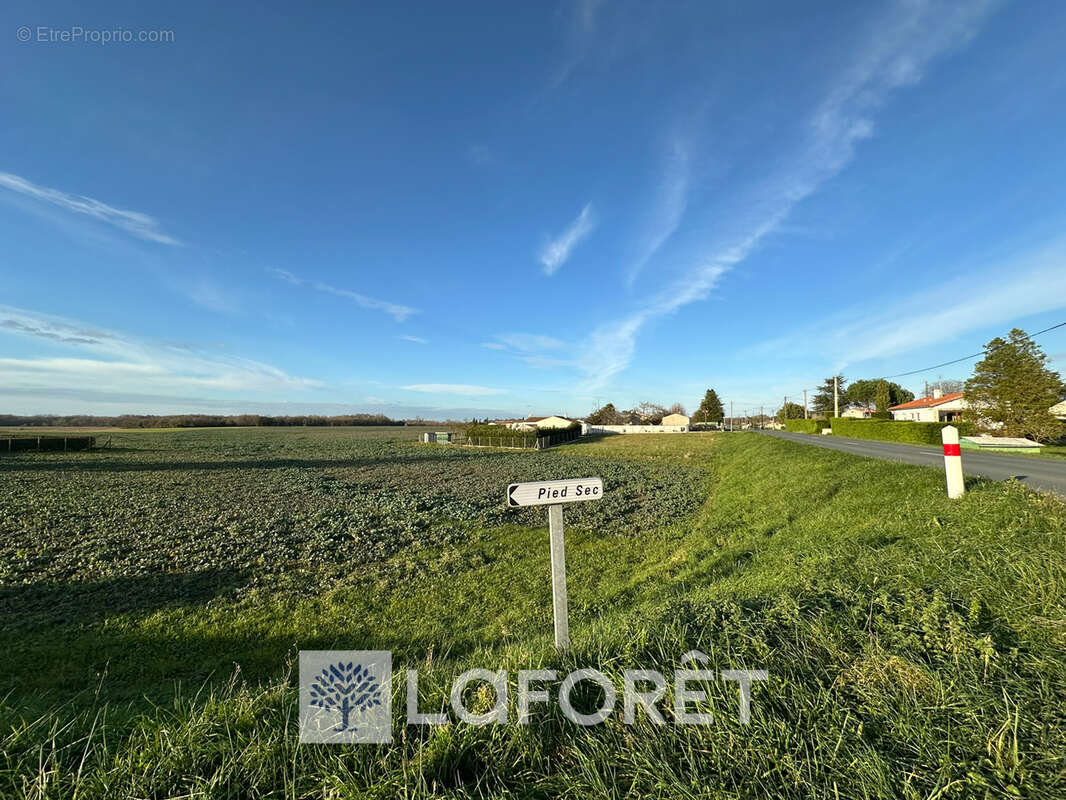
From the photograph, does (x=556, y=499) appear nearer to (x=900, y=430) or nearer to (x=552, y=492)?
(x=552, y=492)

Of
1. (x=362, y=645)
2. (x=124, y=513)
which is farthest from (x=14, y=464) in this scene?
(x=362, y=645)

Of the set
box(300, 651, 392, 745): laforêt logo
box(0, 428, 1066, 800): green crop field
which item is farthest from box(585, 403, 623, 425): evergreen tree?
box(300, 651, 392, 745): laforêt logo

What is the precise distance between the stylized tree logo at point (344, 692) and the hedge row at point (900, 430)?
104ft

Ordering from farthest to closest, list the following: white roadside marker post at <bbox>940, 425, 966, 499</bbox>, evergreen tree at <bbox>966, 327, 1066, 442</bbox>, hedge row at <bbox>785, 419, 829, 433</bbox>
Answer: hedge row at <bbox>785, 419, 829, 433</bbox>, evergreen tree at <bbox>966, 327, 1066, 442</bbox>, white roadside marker post at <bbox>940, 425, 966, 499</bbox>

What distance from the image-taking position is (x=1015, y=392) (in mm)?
26422

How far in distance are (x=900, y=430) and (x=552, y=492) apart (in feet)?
135

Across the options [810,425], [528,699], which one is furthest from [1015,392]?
[528,699]

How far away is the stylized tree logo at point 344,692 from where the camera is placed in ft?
8.46

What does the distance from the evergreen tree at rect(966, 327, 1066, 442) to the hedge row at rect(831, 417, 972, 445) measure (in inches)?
87.9

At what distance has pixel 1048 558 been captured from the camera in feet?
12.4

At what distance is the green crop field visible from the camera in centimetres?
205

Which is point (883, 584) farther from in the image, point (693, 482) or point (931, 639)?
point (693, 482)

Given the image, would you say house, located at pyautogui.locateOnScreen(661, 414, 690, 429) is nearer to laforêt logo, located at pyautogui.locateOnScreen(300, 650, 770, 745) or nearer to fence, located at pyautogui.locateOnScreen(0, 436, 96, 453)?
A: fence, located at pyautogui.locateOnScreen(0, 436, 96, 453)

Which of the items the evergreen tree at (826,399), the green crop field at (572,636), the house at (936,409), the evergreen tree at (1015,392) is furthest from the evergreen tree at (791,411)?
the green crop field at (572,636)
